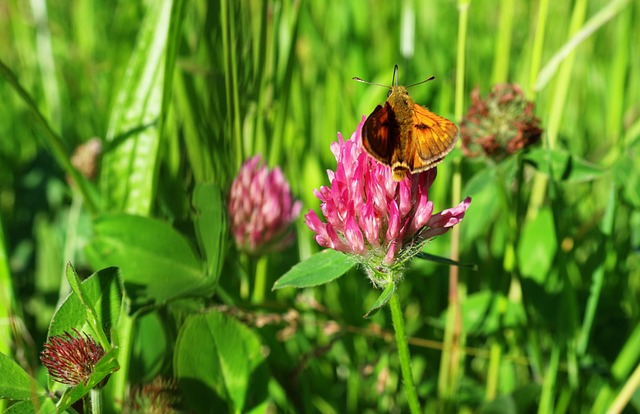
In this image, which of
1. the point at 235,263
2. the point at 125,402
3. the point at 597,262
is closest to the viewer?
the point at 125,402

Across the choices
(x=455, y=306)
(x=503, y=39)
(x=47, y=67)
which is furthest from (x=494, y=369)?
(x=47, y=67)

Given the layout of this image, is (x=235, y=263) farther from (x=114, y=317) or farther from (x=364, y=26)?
(x=364, y=26)

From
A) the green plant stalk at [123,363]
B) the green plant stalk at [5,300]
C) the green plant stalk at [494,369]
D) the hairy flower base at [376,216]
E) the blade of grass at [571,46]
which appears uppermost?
the blade of grass at [571,46]

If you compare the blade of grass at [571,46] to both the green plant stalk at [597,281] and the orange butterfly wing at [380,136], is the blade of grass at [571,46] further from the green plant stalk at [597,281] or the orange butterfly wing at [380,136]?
the orange butterfly wing at [380,136]

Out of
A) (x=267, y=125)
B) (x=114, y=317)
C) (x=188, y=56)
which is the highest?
(x=188, y=56)

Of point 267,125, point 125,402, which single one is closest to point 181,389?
point 125,402

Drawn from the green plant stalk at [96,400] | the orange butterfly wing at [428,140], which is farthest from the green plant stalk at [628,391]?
the green plant stalk at [96,400]

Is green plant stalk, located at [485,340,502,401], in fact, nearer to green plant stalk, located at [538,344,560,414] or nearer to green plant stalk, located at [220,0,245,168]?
green plant stalk, located at [538,344,560,414]
